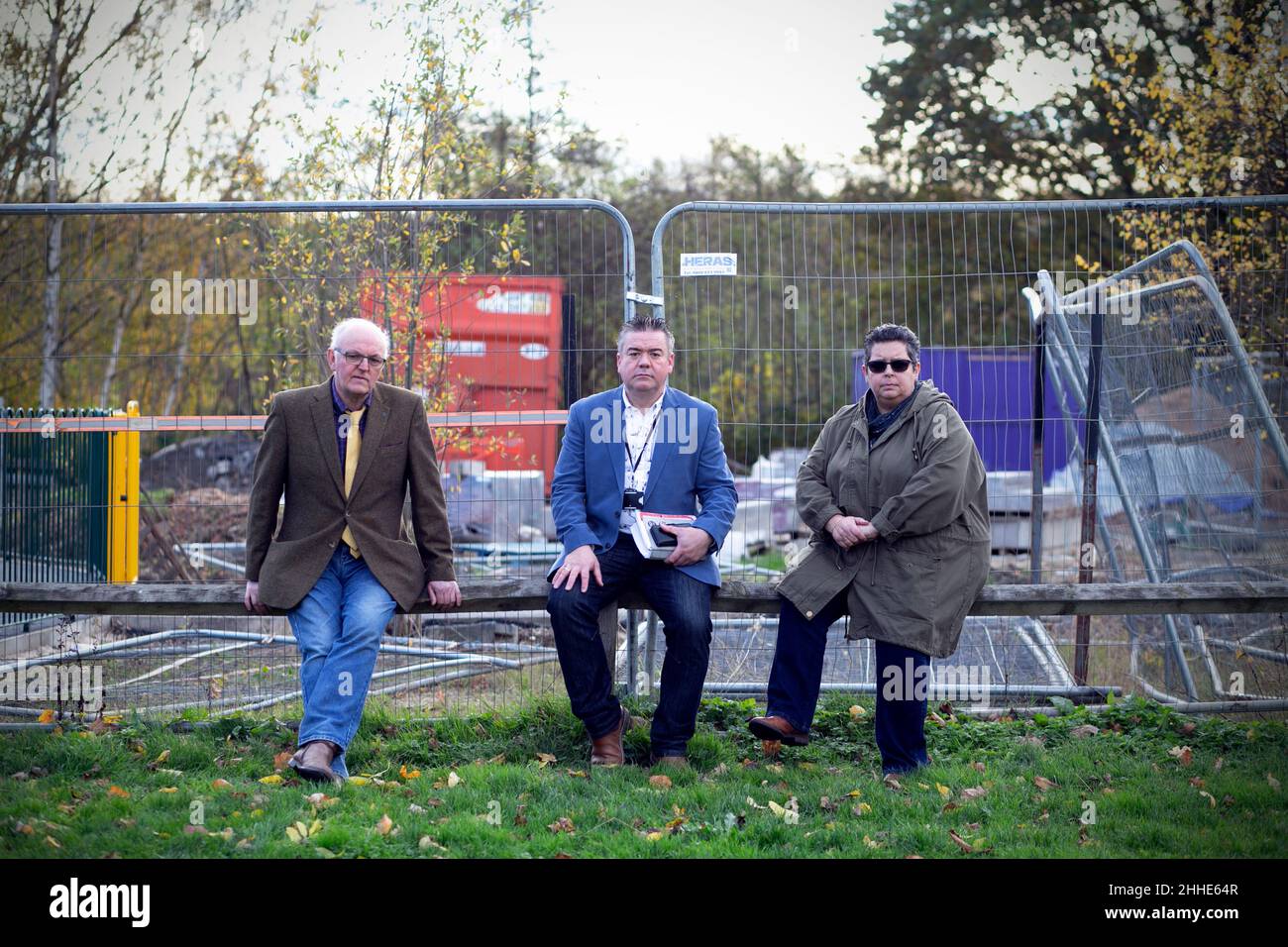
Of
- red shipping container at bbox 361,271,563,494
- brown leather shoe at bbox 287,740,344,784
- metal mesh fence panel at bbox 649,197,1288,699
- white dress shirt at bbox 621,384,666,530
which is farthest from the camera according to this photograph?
red shipping container at bbox 361,271,563,494

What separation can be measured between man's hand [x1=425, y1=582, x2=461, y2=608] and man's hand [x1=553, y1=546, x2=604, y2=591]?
18.0 inches

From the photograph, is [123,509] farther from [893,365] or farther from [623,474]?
[893,365]

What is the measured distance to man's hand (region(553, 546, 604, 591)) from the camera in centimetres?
480

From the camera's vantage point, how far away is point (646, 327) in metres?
5.05

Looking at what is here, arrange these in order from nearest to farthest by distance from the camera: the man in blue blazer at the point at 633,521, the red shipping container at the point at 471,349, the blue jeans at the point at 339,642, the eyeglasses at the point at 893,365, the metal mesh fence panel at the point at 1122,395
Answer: the blue jeans at the point at 339,642 → the man in blue blazer at the point at 633,521 → the eyeglasses at the point at 893,365 → the metal mesh fence panel at the point at 1122,395 → the red shipping container at the point at 471,349

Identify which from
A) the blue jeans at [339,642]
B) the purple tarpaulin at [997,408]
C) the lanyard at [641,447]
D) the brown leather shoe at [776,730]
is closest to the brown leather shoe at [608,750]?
the brown leather shoe at [776,730]

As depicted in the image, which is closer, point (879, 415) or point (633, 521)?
point (633, 521)

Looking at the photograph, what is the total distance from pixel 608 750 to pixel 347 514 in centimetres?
146

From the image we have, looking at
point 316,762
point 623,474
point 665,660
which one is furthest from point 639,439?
point 316,762

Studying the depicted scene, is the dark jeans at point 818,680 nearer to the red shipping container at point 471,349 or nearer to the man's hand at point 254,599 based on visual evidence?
the man's hand at point 254,599

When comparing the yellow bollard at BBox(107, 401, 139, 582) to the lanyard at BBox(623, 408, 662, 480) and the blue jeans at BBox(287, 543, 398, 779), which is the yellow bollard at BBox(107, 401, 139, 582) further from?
the lanyard at BBox(623, 408, 662, 480)

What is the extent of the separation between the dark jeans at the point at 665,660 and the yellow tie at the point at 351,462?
0.87 metres

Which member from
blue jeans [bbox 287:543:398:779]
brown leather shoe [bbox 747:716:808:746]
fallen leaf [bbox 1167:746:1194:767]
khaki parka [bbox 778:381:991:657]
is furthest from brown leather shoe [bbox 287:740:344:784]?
fallen leaf [bbox 1167:746:1194:767]

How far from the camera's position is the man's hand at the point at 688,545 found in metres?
4.83
